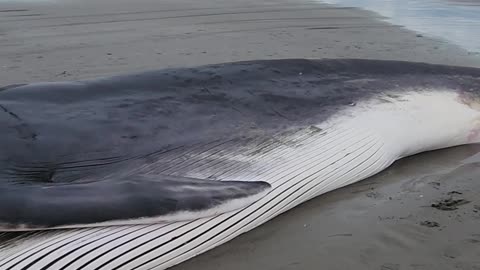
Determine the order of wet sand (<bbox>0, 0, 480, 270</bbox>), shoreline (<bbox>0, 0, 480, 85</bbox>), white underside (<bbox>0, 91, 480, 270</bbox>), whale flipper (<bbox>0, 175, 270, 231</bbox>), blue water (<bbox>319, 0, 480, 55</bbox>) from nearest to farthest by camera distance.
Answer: whale flipper (<bbox>0, 175, 270, 231</bbox>), white underside (<bbox>0, 91, 480, 270</bbox>), wet sand (<bbox>0, 0, 480, 270</bbox>), shoreline (<bbox>0, 0, 480, 85</bbox>), blue water (<bbox>319, 0, 480, 55</bbox>)

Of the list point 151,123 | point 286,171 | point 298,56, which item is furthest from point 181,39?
point 286,171

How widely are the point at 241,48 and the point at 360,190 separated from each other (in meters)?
6.28

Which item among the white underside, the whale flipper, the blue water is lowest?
the white underside

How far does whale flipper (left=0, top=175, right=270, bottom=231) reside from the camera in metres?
2.92

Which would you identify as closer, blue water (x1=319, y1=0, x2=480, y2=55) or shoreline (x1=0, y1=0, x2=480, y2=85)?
shoreline (x1=0, y1=0, x2=480, y2=85)

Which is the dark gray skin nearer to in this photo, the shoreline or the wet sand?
the wet sand

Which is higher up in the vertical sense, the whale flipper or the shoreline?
the shoreline

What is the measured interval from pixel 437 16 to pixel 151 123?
37.8 ft

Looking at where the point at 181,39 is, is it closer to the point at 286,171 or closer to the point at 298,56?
the point at 298,56

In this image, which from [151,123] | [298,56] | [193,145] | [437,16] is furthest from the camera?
[437,16]

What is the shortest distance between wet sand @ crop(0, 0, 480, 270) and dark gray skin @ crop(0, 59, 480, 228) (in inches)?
19.9

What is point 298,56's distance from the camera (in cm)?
970

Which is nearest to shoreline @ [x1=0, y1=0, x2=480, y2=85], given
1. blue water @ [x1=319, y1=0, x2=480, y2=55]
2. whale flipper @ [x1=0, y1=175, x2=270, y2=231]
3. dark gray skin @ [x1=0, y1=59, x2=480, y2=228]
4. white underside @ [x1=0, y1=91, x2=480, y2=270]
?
blue water @ [x1=319, y1=0, x2=480, y2=55]

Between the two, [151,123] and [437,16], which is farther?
[437,16]
